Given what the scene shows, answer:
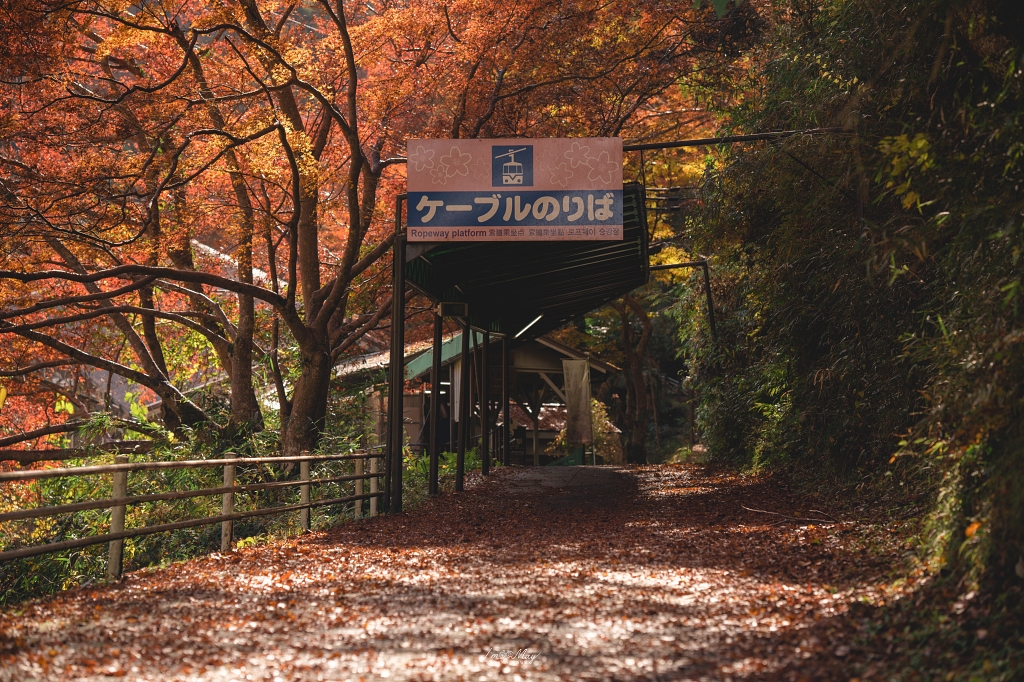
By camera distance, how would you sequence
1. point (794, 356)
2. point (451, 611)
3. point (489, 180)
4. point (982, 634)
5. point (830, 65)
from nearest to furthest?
point (982, 634)
point (451, 611)
point (830, 65)
point (489, 180)
point (794, 356)

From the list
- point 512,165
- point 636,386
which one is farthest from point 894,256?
point 636,386

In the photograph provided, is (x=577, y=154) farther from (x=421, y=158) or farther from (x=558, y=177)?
(x=421, y=158)

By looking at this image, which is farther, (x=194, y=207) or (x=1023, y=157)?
(x=194, y=207)

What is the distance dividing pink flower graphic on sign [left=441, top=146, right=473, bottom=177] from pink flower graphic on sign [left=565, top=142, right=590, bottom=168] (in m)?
1.22

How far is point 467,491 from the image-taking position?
1415cm

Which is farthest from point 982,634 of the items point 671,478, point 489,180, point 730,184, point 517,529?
point 671,478

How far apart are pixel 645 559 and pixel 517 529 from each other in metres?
2.62

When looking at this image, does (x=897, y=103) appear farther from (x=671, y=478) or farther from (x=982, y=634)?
(x=671, y=478)

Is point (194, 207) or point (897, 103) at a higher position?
point (194, 207)

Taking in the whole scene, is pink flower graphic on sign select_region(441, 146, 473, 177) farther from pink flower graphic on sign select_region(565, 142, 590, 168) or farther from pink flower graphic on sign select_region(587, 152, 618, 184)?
pink flower graphic on sign select_region(587, 152, 618, 184)

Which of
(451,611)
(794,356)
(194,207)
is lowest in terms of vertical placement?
(451,611)

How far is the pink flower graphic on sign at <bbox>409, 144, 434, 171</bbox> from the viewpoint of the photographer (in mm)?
10984

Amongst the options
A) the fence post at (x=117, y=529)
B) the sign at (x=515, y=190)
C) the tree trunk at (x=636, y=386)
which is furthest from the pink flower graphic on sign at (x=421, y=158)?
the tree trunk at (x=636, y=386)

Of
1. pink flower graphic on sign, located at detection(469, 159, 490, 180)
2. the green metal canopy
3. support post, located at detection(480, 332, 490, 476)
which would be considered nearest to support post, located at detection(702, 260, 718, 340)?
the green metal canopy
